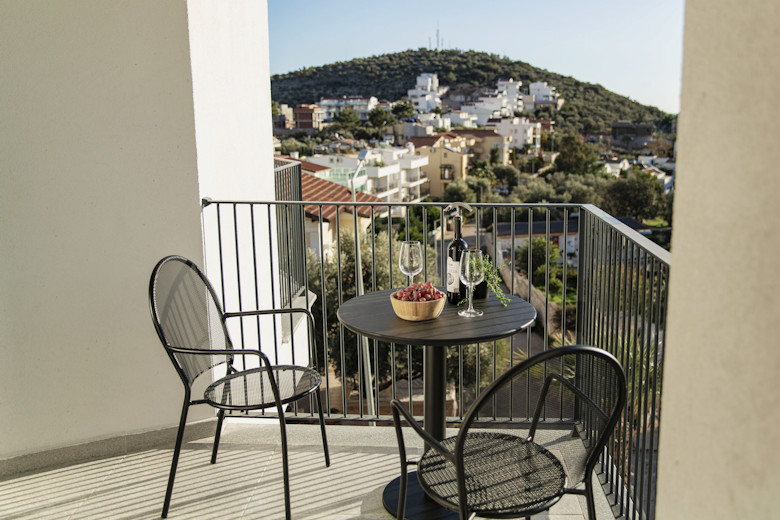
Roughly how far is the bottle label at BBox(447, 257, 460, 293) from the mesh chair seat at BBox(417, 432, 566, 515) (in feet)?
2.18

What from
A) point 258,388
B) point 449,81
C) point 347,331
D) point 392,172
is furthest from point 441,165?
point 258,388

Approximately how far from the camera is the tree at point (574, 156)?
39938 millimetres

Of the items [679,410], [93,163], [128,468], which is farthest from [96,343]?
[679,410]

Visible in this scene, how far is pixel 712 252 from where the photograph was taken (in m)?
0.68

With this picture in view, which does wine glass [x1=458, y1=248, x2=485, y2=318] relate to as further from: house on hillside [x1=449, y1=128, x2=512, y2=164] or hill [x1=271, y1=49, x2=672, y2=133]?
house on hillside [x1=449, y1=128, x2=512, y2=164]

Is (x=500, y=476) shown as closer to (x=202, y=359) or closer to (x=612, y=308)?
(x=612, y=308)

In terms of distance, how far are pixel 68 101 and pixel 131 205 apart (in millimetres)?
499

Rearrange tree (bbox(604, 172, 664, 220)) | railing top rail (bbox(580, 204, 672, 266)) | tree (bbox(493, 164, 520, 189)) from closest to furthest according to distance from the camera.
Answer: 1. railing top rail (bbox(580, 204, 672, 266))
2. tree (bbox(604, 172, 664, 220))
3. tree (bbox(493, 164, 520, 189))

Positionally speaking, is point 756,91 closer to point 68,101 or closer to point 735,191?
point 735,191

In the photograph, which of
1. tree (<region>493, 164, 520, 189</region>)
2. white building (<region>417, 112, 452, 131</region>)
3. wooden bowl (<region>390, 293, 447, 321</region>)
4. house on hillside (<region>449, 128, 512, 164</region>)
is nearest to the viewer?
wooden bowl (<region>390, 293, 447, 321</region>)

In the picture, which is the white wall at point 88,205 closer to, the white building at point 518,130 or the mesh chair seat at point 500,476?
the mesh chair seat at point 500,476

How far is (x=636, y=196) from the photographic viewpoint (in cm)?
3256

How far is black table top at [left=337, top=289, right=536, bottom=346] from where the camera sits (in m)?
2.15

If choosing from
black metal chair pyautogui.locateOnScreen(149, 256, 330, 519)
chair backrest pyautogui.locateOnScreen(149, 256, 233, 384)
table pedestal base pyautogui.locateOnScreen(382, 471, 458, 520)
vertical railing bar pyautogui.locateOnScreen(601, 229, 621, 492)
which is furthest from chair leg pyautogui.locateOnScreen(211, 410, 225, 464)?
vertical railing bar pyautogui.locateOnScreen(601, 229, 621, 492)
